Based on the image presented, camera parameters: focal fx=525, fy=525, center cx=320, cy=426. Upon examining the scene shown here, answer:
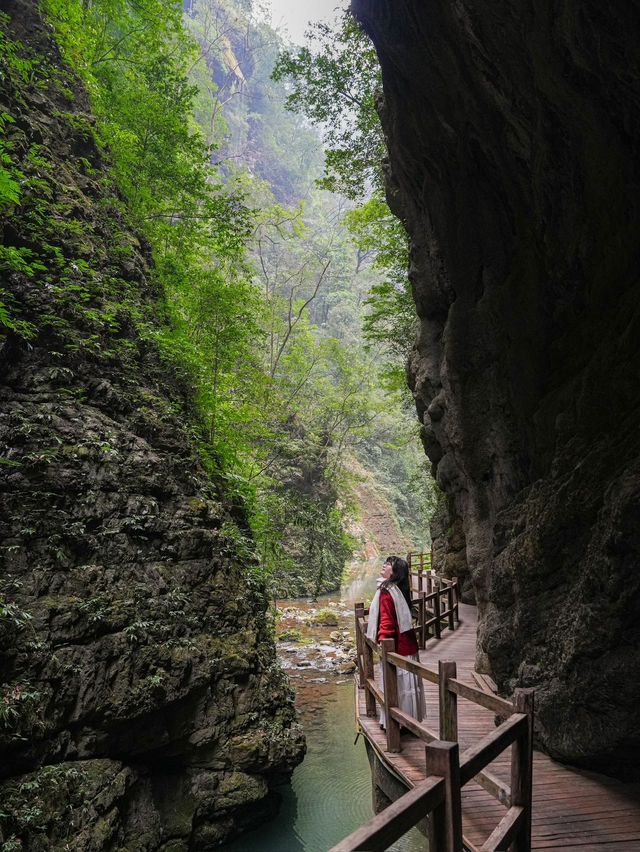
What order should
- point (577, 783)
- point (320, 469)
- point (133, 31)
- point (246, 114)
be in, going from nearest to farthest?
1. point (577, 783)
2. point (133, 31)
3. point (320, 469)
4. point (246, 114)

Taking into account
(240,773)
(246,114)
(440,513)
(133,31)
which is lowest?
(240,773)

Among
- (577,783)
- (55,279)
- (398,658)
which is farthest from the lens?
(55,279)

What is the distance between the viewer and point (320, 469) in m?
29.6

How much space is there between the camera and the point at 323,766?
9.44m

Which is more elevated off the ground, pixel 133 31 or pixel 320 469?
pixel 133 31

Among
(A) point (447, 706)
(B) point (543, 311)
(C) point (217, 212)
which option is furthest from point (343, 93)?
(A) point (447, 706)

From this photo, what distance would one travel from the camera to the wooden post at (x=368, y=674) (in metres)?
7.04

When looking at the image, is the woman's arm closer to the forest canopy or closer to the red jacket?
the red jacket

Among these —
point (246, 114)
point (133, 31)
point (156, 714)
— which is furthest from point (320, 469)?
point (246, 114)

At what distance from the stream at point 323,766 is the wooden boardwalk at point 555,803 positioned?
2301 mm

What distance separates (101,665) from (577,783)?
17.1 ft

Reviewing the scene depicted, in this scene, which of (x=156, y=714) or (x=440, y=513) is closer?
(x=156, y=714)

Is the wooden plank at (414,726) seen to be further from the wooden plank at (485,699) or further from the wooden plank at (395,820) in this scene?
the wooden plank at (395,820)

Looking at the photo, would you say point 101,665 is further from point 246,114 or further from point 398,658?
point 246,114
